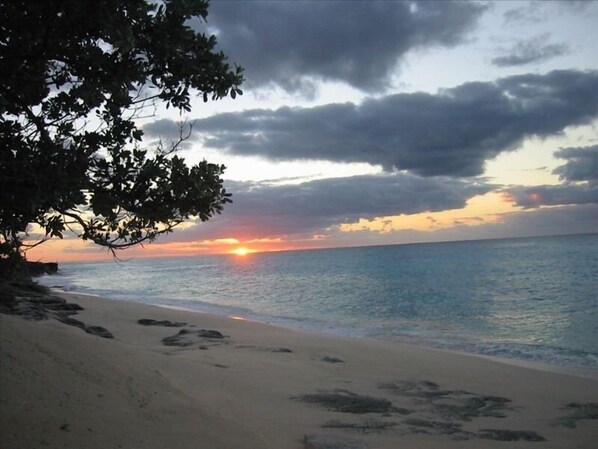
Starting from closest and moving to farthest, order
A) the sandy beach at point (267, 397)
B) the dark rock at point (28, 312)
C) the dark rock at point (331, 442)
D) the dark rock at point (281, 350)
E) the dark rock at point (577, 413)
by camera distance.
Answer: the sandy beach at point (267, 397) < the dark rock at point (331, 442) < the dark rock at point (577, 413) < the dark rock at point (28, 312) < the dark rock at point (281, 350)

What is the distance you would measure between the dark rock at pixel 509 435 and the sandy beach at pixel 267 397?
0.03 m

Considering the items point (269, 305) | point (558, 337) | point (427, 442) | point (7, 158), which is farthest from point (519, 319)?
point (7, 158)

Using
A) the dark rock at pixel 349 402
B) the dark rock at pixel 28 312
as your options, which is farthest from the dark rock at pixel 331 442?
the dark rock at pixel 28 312

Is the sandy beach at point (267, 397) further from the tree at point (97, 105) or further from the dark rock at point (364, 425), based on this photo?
the tree at point (97, 105)

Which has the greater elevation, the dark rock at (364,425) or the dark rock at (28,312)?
the dark rock at (28,312)

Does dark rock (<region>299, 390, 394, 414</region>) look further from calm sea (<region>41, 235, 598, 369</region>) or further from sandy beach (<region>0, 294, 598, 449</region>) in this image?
calm sea (<region>41, 235, 598, 369</region>)

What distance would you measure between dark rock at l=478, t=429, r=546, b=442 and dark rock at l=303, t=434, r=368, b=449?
9.49ft

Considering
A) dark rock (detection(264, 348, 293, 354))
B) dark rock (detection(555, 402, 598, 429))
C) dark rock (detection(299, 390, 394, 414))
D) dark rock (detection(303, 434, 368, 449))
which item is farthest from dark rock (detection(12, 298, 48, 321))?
dark rock (detection(555, 402, 598, 429))

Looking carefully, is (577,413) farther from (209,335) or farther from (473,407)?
(209,335)

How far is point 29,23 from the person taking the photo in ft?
12.5

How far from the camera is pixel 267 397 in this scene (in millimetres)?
9422

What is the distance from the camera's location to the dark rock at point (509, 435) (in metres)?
8.16

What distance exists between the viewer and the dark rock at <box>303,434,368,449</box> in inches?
259

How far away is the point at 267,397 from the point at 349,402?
68.1 inches
